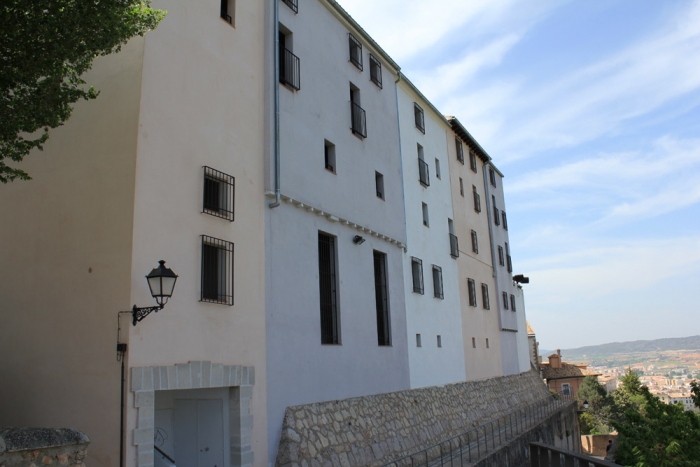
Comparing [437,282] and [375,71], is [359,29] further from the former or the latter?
[437,282]

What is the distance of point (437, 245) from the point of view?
21.6m

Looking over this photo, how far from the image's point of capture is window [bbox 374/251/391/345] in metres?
16.4

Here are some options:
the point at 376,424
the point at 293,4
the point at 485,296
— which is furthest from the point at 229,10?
the point at 485,296

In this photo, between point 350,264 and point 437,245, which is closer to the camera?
point 350,264

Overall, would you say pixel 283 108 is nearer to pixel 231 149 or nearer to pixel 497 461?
pixel 231 149

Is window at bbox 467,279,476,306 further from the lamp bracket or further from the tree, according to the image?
the tree

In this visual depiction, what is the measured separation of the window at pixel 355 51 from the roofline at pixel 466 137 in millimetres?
9160

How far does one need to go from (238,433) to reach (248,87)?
7087 millimetres

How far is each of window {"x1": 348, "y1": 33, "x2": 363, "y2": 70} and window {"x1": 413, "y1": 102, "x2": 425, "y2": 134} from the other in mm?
5009

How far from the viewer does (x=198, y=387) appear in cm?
980

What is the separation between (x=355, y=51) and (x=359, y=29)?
0.69 m

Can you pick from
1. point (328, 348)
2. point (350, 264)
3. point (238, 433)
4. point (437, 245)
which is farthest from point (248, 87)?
point (437, 245)

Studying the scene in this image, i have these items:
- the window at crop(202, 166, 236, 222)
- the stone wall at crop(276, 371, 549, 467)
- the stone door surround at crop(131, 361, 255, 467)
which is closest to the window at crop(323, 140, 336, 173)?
the window at crop(202, 166, 236, 222)

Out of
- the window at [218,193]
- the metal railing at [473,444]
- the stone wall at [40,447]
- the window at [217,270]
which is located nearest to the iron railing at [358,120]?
the window at [218,193]
